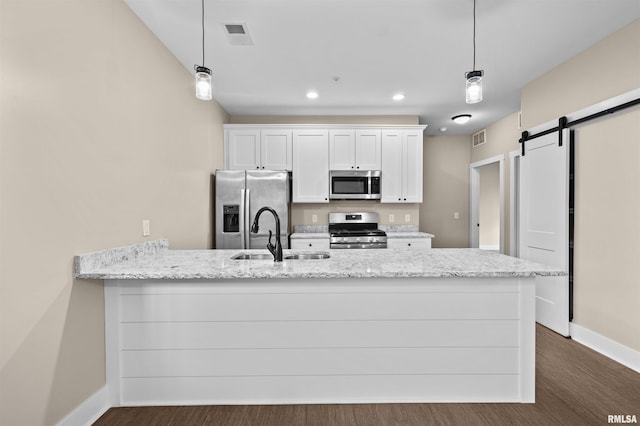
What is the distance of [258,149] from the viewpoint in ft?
14.8

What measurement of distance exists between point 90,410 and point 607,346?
3.81 meters

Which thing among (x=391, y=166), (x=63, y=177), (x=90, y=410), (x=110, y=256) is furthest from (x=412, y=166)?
(x=90, y=410)

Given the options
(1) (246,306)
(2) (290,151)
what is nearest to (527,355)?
(1) (246,306)

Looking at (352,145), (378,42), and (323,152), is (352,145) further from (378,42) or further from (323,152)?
(378,42)

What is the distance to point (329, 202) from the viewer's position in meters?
4.81

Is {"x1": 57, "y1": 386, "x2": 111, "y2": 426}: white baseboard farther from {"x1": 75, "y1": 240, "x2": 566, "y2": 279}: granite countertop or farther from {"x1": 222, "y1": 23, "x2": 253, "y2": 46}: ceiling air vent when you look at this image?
{"x1": 222, "y1": 23, "x2": 253, "y2": 46}: ceiling air vent

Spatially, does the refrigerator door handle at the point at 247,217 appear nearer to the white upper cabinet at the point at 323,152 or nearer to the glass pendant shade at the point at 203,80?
the white upper cabinet at the point at 323,152

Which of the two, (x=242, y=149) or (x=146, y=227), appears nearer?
(x=146, y=227)

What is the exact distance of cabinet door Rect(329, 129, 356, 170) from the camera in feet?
14.9

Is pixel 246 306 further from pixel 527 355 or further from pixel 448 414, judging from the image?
pixel 527 355

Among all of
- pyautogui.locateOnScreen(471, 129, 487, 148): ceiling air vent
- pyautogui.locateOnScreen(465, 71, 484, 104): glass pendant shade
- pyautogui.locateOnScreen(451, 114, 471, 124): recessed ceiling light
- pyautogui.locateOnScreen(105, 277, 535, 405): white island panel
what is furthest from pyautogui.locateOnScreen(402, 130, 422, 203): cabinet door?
pyautogui.locateOnScreen(105, 277, 535, 405): white island panel

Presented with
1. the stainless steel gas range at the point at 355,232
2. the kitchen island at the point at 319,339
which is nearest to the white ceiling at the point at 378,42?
the stainless steel gas range at the point at 355,232

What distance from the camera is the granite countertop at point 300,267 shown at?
1.74 metres

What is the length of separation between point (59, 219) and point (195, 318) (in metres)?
0.89
